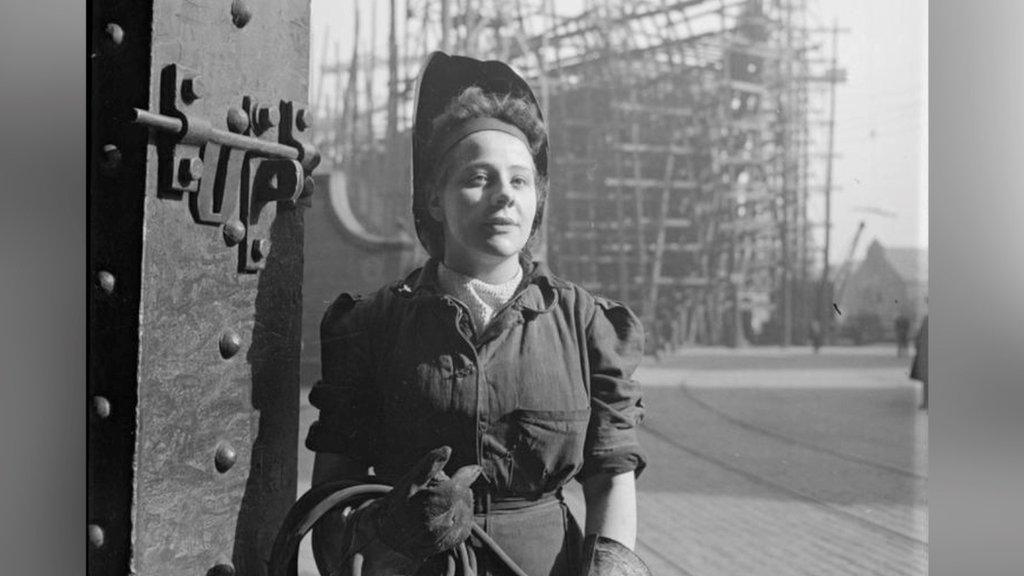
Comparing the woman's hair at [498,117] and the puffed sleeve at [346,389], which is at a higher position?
the woman's hair at [498,117]

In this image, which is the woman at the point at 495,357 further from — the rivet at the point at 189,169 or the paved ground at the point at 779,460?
the rivet at the point at 189,169

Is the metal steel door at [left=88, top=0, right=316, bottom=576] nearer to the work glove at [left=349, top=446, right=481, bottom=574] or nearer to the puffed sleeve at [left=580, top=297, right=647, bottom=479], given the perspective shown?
the work glove at [left=349, top=446, right=481, bottom=574]

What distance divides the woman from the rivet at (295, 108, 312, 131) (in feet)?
0.54

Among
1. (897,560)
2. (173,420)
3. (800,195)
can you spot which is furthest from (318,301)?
(897,560)

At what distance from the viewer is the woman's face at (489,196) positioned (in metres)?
1.44

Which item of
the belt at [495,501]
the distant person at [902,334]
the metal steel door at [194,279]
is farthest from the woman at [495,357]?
the distant person at [902,334]

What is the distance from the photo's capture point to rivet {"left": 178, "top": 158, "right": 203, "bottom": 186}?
1384 mm

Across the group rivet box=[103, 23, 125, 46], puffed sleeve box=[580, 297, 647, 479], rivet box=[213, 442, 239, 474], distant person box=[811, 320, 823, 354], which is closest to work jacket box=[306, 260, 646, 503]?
puffed sleeve box=[580, 297, 647, 479]

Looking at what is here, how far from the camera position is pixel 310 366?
1484 millimetres

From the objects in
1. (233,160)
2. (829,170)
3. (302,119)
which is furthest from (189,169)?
(829,170)

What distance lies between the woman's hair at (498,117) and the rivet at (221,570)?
60cm
